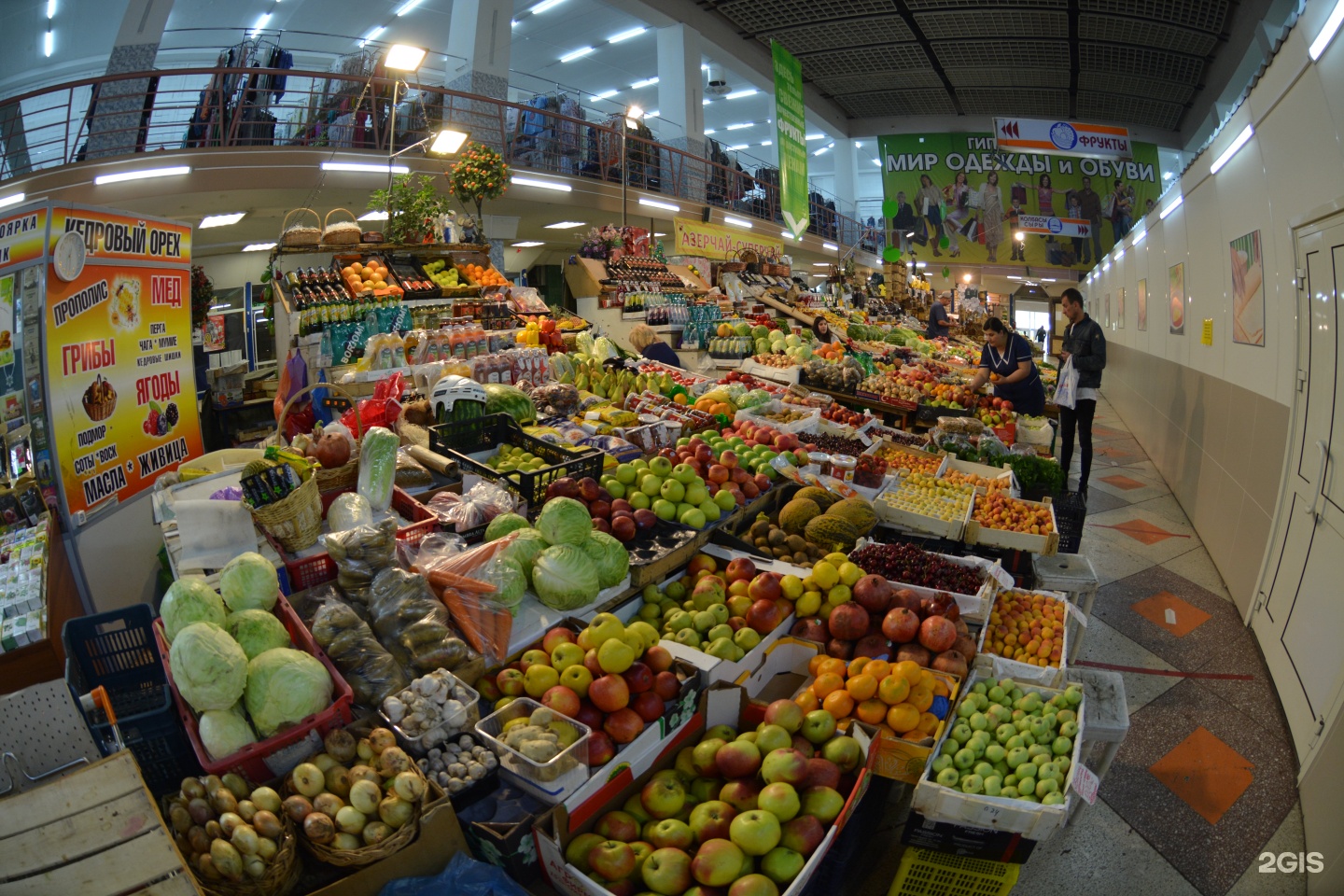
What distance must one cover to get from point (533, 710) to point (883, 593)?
165cm

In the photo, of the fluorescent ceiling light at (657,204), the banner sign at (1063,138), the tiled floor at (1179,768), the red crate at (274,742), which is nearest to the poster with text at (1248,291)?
the tiled floor at (1179,768)

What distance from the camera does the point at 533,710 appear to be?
7.04 ft

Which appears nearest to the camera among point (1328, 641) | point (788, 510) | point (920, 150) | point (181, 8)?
point (1328, 641)

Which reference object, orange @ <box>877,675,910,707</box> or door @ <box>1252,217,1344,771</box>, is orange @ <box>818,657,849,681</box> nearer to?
orange @ <box>877,675,910,707</box>

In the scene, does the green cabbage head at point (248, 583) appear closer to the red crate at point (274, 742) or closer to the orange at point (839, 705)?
the red crate at point (274, 742)

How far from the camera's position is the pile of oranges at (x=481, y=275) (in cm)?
744

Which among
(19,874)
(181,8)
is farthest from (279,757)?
(181,8)

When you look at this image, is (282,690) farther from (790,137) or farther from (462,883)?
(790,137)

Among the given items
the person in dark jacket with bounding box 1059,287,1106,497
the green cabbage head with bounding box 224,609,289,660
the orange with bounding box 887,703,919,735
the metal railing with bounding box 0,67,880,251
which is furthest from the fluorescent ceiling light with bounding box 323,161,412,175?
the orange with bounding box 887,703,919,735

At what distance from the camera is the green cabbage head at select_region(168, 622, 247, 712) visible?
1.88 meters

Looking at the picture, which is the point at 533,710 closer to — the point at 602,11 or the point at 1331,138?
the point at 1331,138

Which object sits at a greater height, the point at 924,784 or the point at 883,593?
the point at 883,593

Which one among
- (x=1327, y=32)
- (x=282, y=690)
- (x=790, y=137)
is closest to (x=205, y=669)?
(x=282, y=690)

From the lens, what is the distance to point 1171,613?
15.0ft
